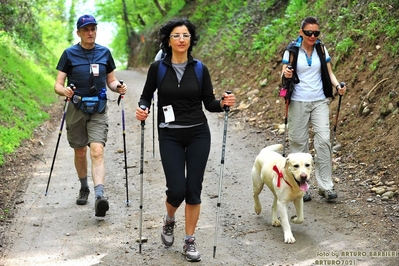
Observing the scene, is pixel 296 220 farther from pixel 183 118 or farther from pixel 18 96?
pixel 18 96

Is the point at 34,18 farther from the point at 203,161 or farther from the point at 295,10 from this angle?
the point at 203,161

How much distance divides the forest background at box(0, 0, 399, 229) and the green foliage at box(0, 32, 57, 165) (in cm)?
3

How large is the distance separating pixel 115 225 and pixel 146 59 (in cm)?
2867

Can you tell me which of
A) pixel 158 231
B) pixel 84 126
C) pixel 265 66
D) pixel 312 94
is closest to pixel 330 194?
pixel 312 94

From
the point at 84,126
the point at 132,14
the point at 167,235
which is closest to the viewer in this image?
the point at 167,235

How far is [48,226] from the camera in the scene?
6684 mm

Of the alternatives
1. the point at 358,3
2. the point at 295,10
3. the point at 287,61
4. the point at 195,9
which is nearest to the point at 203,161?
the point at 287,61

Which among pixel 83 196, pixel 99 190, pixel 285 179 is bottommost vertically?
pixel 83 196

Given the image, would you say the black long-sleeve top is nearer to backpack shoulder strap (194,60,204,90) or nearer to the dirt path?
backpack shoulder strap (194,60,204,90)

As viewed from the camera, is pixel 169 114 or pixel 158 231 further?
pixel 158 231

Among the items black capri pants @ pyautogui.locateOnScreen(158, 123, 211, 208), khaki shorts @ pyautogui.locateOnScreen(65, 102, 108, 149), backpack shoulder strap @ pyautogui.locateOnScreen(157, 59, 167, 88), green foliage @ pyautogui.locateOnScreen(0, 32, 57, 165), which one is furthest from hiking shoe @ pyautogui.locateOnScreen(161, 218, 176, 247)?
green foliage @ pyautogui.locateOnScreen(0, 32, 57, 165)

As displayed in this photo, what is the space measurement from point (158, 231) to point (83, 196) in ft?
5.52

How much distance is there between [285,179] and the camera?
20.1ft

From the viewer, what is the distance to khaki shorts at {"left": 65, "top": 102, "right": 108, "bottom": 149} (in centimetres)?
703
